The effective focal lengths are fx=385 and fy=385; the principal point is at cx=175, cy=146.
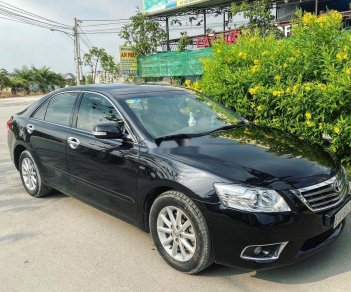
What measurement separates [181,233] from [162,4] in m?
21.5

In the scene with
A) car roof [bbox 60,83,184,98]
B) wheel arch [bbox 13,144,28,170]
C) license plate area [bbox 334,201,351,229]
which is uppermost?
car roof [bbox 60,83,184,98]

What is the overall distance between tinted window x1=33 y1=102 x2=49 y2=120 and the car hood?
92.8 inches

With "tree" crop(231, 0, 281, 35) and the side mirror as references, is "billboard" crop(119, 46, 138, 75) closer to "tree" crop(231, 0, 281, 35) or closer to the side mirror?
"tree" crop(231, 0, 281, 35)

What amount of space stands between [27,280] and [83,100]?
2.05 meters

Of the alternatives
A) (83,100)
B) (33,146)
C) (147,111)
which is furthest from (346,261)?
(33,146)

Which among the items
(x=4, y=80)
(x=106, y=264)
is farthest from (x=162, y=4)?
(x=4, y=80)

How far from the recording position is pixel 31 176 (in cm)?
539

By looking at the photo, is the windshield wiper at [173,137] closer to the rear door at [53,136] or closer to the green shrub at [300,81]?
the rear door at [53,136]

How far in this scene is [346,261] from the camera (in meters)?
3.32

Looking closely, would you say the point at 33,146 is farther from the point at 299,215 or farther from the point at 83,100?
the point at 299,215

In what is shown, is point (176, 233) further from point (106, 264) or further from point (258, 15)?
point (258, 15)

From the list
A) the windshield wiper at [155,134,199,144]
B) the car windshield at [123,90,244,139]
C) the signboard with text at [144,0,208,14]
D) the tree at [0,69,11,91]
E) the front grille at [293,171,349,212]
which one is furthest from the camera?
the tree at [0,69,11,91]

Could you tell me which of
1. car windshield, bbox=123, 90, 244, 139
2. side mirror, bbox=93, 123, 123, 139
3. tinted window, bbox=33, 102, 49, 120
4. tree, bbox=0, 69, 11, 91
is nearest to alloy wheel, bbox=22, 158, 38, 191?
tinted window, bbox=33, 102, 49, 120

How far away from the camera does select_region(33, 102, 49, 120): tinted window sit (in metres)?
5.18
